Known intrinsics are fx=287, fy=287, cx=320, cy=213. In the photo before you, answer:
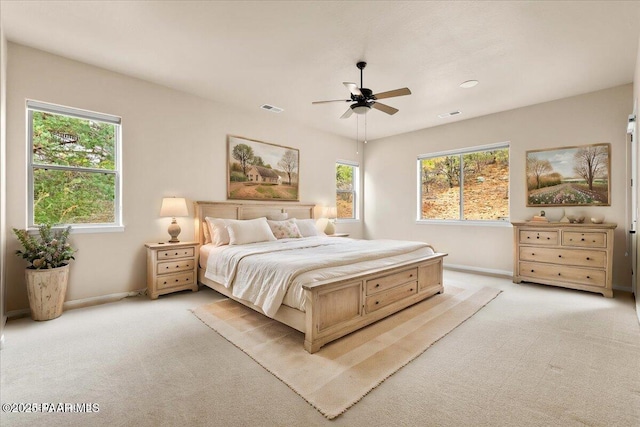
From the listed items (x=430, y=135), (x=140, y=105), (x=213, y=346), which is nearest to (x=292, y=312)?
(x=213, y=346)

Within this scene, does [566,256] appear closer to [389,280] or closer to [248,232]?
[389,280]

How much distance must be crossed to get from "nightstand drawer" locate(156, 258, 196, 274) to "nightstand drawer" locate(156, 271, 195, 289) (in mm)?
70

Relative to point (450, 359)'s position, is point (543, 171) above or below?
above

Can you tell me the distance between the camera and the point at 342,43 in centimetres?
302

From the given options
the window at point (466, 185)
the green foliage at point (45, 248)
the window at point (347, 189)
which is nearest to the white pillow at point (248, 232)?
the green foliage at point (45, 248)

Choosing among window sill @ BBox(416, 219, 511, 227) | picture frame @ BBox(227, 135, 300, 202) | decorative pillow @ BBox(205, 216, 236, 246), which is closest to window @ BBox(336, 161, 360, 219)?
picture frame @ BBox(227, 135, 300, 202)

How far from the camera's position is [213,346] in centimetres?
251

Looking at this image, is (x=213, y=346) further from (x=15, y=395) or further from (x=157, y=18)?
(x=157, y=18)

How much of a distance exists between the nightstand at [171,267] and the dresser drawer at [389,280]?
261cm

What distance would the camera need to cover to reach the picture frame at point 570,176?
4.27m

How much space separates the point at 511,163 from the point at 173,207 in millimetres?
5607

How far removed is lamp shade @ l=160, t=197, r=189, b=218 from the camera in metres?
3.97

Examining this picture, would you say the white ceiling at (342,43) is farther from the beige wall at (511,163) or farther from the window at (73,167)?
the window at (73,167)

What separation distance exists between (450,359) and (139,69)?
467 centimetres
